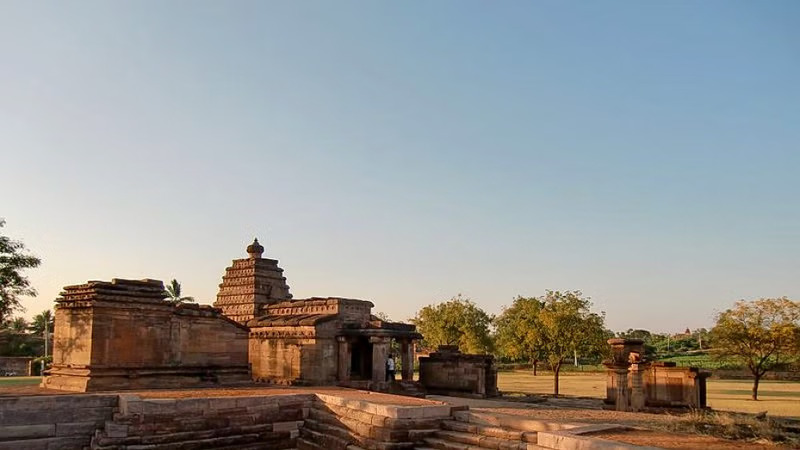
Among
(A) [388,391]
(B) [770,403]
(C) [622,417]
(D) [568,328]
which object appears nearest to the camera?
(C) [622,417]

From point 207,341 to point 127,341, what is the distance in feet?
8.58

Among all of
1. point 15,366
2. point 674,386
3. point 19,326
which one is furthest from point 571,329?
point 19,326

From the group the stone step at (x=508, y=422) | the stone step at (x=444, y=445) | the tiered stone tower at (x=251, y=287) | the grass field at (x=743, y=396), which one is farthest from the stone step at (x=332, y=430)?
the grass field at (x=743, y=396)

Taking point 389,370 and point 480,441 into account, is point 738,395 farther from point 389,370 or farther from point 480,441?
point 480,441

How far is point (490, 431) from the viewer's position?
10703 millimetres

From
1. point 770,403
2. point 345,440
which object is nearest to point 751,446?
point 345,440

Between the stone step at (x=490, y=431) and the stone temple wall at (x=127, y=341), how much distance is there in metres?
9.37

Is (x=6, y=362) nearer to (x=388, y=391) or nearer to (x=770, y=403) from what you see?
(x=388, y=391)

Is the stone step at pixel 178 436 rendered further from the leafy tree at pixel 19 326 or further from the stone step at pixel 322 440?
the leafy tree at pixel 19 326

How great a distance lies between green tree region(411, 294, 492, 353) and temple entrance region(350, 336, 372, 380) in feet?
73.0

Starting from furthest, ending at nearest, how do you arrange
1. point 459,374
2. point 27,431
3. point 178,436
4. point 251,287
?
point 251,287, point 459,374, point 178,436, point 27,431

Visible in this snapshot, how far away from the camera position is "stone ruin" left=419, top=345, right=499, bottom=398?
A: 72.7 feet

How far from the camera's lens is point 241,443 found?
12.7 metres

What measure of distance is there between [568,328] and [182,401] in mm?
22755
